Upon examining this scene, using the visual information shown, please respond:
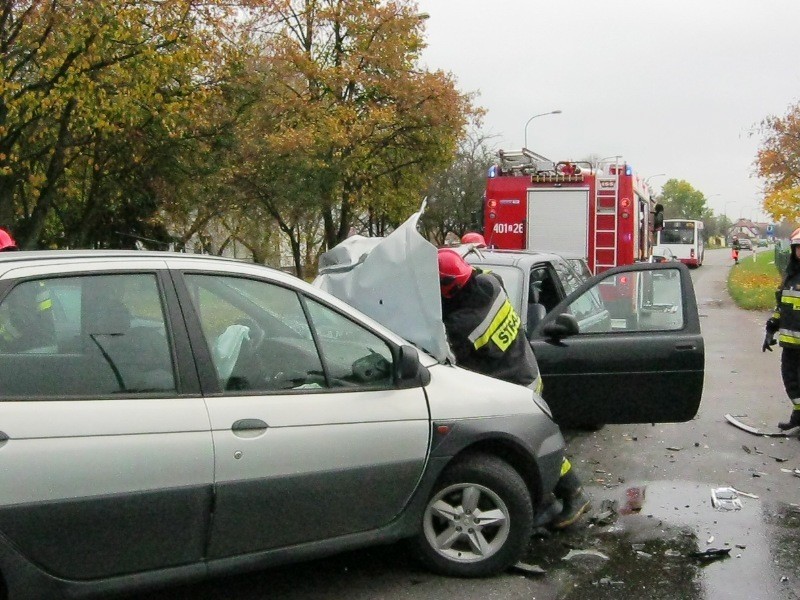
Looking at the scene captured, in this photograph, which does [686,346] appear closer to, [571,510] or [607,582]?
[571,510]

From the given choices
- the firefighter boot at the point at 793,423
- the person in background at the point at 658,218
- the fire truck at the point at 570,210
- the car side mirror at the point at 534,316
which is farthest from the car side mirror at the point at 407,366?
the person in background at the point at 658,218

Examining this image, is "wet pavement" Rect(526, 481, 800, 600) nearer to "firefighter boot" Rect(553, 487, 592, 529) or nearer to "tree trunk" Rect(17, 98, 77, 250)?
"firefighter boot" Rect(553, 487, 592, 529)

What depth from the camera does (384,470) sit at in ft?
13.4

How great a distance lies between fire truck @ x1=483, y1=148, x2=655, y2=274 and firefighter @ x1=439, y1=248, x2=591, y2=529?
977cm

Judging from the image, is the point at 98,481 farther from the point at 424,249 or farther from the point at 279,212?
the point at 279,212

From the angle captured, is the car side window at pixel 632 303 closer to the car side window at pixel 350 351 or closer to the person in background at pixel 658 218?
the car side window at pixel 350 351

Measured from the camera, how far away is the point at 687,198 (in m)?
146

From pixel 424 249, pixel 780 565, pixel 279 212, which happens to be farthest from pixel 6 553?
pixel 279 212

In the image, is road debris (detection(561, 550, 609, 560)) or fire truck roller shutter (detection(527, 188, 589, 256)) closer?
road debris (detection(561, 550, 609, 560))

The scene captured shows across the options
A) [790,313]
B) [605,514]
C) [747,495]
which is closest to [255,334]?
[605,514]

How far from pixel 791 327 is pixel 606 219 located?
735 cm

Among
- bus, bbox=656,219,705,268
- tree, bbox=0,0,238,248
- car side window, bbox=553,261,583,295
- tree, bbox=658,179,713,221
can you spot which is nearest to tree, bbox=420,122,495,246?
bus, bbox=656,219,705,268

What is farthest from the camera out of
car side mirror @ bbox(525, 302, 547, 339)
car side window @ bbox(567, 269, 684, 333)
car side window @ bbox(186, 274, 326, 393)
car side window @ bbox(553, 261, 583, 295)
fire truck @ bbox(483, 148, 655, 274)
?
fire truck @ bbox(483, 148, 655, 274)

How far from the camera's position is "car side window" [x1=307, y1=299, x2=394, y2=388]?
4090 mm
